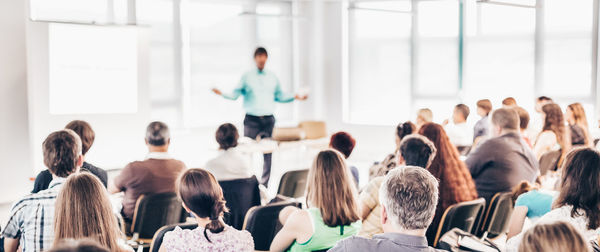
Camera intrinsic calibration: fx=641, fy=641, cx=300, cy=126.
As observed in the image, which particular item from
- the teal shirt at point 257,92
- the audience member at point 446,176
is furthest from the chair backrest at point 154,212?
the teal shirt at point 257,92

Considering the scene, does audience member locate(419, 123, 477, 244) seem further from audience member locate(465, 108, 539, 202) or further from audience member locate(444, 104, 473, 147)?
audience member locate(444, 104, 473, 147)

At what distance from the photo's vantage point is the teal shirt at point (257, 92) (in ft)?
25.5

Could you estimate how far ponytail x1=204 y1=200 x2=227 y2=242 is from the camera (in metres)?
2.56

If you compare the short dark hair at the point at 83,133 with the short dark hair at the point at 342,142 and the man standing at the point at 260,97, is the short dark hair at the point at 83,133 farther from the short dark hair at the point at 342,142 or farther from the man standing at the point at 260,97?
the man standing at the point at 260,97

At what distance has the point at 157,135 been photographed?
442 cm

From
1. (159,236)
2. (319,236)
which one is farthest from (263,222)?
(159,236)

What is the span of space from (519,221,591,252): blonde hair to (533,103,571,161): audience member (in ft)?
14.4

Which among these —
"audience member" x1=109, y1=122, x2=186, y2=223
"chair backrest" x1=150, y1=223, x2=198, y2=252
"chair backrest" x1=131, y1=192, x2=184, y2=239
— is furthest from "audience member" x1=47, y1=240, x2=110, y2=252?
"audience member" x1=109, y1=122, x2=186, y2=223

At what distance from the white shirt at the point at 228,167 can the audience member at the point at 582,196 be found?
7.22ft

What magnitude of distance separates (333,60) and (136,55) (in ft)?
14.2

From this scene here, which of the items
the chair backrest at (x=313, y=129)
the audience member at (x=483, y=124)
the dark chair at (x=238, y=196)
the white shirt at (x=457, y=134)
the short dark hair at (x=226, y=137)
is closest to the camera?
the dark chair at (x=238, y=196)

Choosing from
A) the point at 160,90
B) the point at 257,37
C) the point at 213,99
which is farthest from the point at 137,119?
the point at 257,37

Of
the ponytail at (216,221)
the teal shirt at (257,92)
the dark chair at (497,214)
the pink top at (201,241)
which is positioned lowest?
the dark chair at (497,214)

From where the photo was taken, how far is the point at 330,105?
1119cm
